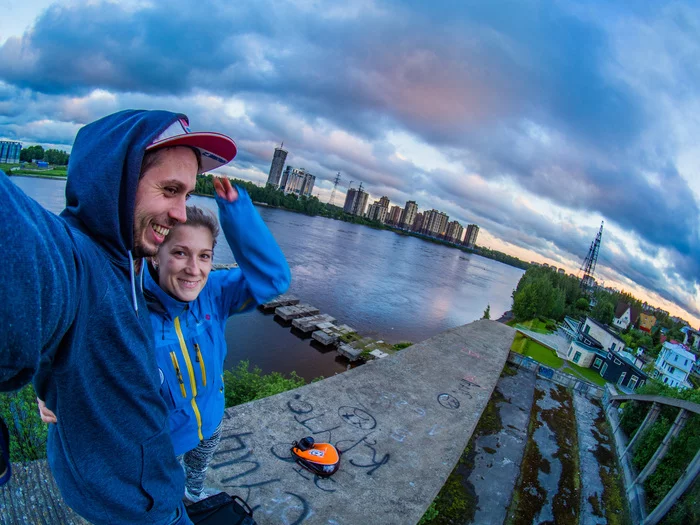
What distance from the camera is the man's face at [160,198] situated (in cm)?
103

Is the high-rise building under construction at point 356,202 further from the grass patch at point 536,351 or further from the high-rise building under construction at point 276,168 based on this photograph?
the grass patch at point 536,351

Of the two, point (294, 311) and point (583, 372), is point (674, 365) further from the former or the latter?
point (294, 311)

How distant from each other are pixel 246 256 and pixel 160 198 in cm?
88

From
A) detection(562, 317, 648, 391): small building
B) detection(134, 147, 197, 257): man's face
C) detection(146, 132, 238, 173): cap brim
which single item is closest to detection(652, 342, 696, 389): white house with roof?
detection(562, 317, 648, 391): small building

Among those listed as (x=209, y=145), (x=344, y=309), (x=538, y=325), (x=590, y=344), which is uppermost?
(x=209, y=145)

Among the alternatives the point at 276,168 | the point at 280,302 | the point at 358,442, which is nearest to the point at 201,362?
the point at 358,442

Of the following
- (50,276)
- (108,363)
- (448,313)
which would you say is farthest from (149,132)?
(448,313)

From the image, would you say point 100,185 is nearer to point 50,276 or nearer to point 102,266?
point 102,266

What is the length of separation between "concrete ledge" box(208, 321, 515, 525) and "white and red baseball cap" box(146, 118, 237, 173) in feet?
8.09

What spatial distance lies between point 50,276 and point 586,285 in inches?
3213

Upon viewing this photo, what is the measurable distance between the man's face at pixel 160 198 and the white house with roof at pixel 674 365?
2954cm

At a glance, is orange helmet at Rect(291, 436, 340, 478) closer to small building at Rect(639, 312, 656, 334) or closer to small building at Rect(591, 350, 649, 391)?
small building at Rect(591, 350, 649, 391)

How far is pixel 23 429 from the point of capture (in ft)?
11.5

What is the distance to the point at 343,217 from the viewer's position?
144 m
